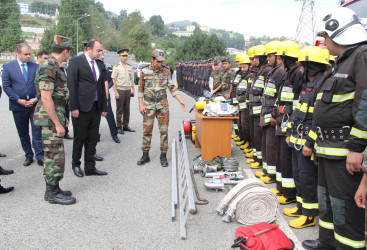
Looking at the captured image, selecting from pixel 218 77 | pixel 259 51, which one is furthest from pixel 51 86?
pixel 218 77

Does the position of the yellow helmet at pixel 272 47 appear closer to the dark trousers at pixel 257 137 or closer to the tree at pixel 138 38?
the dark trousers at pixel 257 137

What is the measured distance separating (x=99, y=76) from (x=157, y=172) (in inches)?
80.8

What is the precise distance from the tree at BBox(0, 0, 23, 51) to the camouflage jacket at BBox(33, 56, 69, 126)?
198 feet

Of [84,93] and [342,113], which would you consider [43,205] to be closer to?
[84,93]

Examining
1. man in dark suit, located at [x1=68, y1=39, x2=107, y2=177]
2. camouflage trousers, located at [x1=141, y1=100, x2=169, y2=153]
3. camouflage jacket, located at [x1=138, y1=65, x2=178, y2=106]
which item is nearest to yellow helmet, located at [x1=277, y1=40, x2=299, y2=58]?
camouflage jacket, located at [x1=138, y1=65, x2=178, y2=106]

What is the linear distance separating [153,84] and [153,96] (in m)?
0.24

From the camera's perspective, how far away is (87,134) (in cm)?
555

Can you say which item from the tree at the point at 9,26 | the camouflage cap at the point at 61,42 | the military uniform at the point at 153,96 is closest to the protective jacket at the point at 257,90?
the military uniform at the point at 153,96

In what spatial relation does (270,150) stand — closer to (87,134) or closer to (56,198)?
(87,134)

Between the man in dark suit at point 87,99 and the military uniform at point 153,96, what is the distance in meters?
0.84

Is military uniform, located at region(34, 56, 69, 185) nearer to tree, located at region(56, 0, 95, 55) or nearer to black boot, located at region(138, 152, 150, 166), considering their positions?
black boot, located at region(138, 152, 150, 166)

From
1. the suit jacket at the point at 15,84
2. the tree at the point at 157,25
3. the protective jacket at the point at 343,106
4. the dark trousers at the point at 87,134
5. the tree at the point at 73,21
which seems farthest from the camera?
the tree at the point at 157,25

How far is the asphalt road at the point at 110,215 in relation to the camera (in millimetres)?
3561

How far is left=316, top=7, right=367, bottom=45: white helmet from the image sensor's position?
2.81 meters
